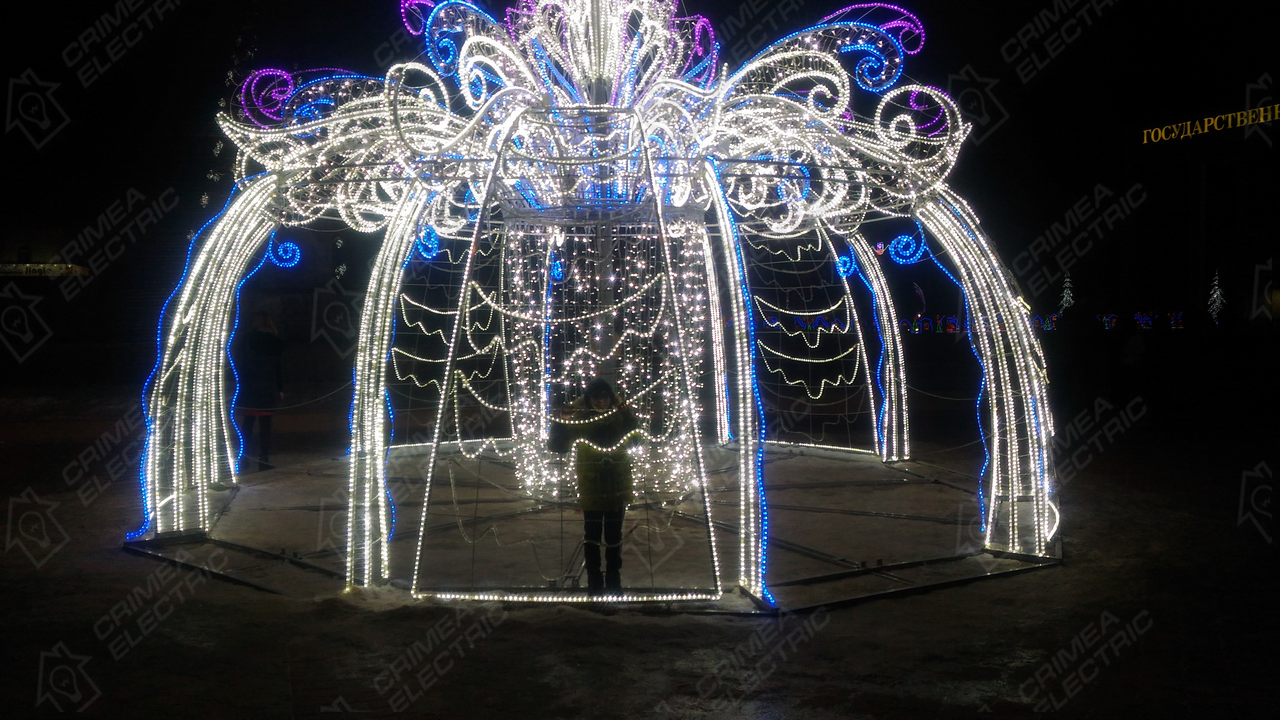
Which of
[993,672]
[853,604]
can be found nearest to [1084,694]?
[993,672]

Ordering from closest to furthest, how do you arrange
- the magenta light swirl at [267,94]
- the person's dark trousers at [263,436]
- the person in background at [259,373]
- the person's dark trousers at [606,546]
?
the person's dark trousers at [606,546], the magenta light swirl at [267,94], the person in background at [259,373], the person's dark trousers at [263,436]

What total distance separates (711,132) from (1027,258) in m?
14.4

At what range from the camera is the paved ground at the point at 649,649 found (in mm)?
3783

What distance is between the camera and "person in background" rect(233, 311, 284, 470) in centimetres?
885

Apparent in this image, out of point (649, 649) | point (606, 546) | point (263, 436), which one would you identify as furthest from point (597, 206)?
point (263, 436)

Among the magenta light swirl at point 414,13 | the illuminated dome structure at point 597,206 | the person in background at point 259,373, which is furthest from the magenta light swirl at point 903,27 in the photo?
the person in background at point 259,373

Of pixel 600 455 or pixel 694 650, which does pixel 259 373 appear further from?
pixel 694 650

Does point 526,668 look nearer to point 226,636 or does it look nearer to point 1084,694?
point 226,636

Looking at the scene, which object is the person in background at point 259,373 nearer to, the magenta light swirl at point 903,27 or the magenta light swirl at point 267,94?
the magenta light swirl at point 267,94

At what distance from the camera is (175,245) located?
16.1m

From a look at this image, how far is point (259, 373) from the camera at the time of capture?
29.2ft

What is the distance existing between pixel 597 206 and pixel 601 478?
1.96 metres

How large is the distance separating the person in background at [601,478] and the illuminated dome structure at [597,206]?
0.60 feet

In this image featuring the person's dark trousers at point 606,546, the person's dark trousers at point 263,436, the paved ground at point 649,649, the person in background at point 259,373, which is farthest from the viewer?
the person's dark trousers at point 263,436
